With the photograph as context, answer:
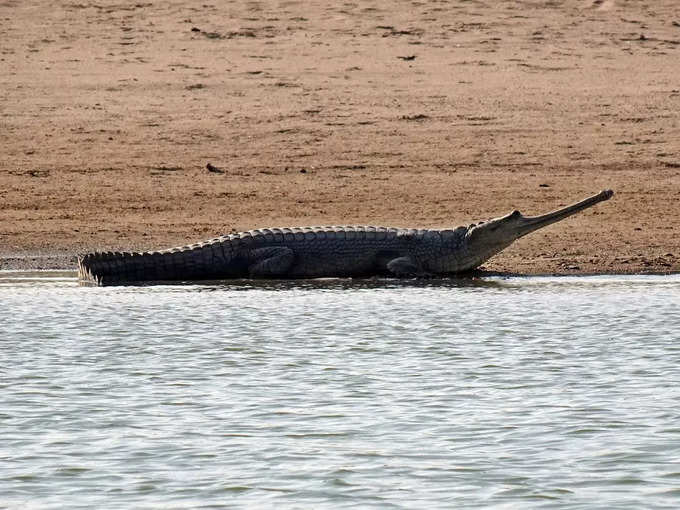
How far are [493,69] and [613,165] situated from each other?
4239 mm

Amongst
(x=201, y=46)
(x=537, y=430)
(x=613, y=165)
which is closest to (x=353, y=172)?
(x=613, y=165)

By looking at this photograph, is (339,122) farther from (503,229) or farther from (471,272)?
(503,229)

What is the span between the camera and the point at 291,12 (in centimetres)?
2284

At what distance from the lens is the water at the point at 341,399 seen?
5.33 m

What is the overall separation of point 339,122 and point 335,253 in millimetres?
5379

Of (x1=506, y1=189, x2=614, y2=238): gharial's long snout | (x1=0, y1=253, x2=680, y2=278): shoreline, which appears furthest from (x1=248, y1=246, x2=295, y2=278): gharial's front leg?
(x1=506, y1=189, x2=614, y2=238): gharial's long snout

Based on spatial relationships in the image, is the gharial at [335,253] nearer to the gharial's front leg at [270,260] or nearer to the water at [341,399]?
the gharial's front leg at [270,260]

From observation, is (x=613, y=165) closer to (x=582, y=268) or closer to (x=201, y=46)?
(x=582, y=268)

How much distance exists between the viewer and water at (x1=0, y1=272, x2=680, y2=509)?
17.5 feet

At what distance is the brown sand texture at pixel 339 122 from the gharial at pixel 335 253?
479 mm

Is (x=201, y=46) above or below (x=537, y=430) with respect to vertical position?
above

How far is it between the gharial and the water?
2.75 ft

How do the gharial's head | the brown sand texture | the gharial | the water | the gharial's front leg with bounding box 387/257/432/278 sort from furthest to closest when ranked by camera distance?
1. the brown sand texture
2. the gharial's head
3. the gharial's front leg with bounding box 387/257/432/278
4. the gharial
5. the water

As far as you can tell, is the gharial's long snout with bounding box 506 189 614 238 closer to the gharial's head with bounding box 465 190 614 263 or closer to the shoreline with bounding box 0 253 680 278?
the gharial's head with bounding box 465 190 614 263
